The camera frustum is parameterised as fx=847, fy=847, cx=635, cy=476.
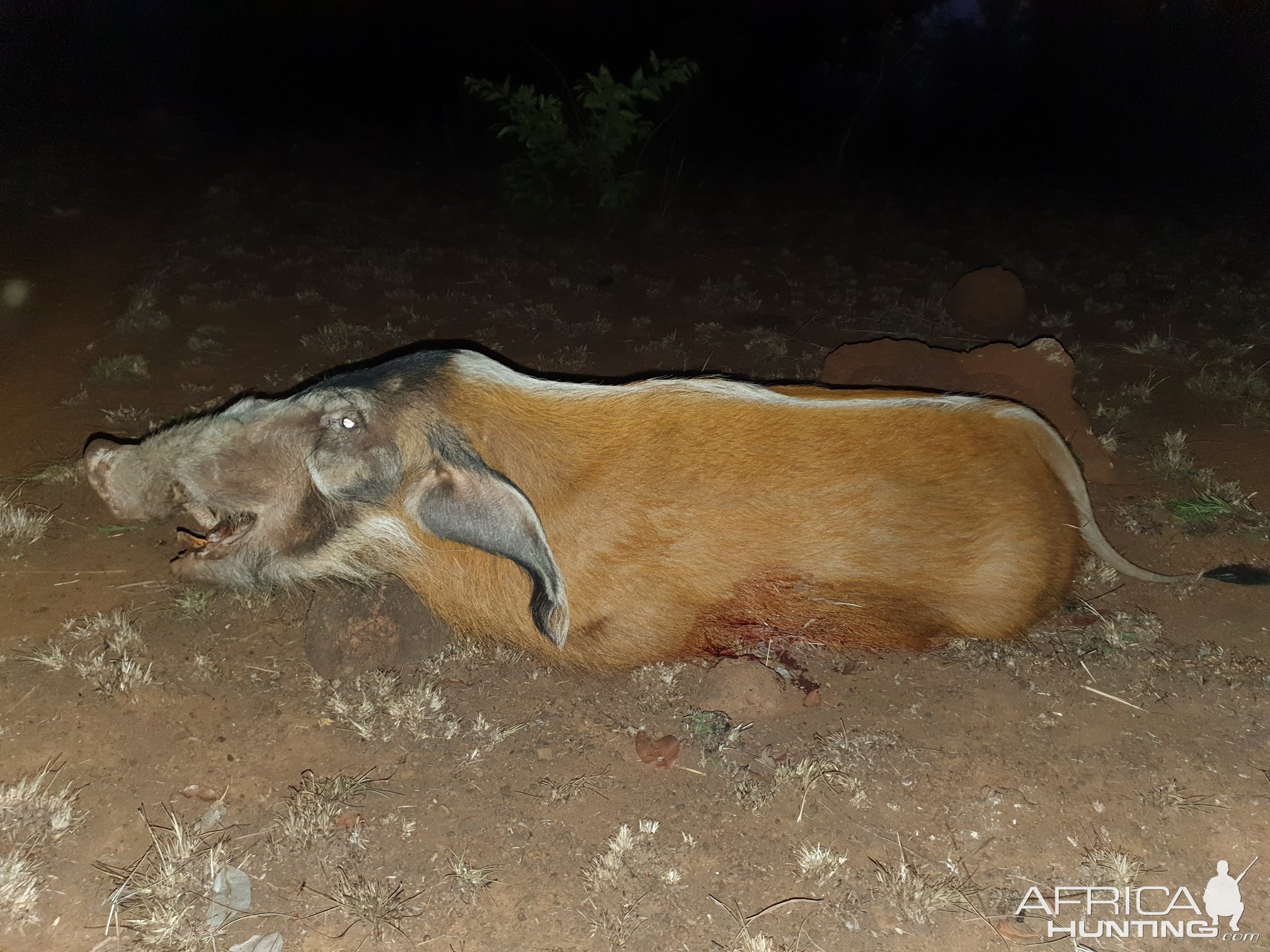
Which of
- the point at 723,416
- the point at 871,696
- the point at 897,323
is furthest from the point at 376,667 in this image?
the point at 897,323

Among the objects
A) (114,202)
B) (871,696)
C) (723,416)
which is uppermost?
(723,416)

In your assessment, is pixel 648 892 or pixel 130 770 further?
pixel 130 770

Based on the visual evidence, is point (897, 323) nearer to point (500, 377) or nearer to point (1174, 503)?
point (1174, 503)

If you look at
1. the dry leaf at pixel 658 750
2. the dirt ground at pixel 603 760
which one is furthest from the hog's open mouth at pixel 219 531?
the dry leaf at pixel 658 750

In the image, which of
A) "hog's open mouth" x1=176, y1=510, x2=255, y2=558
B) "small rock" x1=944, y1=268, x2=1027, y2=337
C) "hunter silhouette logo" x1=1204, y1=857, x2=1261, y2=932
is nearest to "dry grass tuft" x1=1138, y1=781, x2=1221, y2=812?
"hunter silhouette logo" x1=1204, y1=857, x2=1261, y2=932

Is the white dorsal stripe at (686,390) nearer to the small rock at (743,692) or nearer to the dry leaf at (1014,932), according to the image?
the small rock at (743,692)

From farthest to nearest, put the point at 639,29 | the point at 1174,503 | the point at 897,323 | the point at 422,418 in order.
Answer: the point at 639,29 → the point at 897,323 → the point at 1174,503 → the point at 422,418

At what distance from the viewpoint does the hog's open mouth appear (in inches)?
125

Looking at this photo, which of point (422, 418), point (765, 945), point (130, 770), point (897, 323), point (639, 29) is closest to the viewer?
point (765, 945)

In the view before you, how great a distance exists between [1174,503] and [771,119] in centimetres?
1478

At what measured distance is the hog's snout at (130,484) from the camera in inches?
123

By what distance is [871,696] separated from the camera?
308 cm

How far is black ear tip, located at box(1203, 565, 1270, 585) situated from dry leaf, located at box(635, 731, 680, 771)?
241cm

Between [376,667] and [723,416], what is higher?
[723,416]
